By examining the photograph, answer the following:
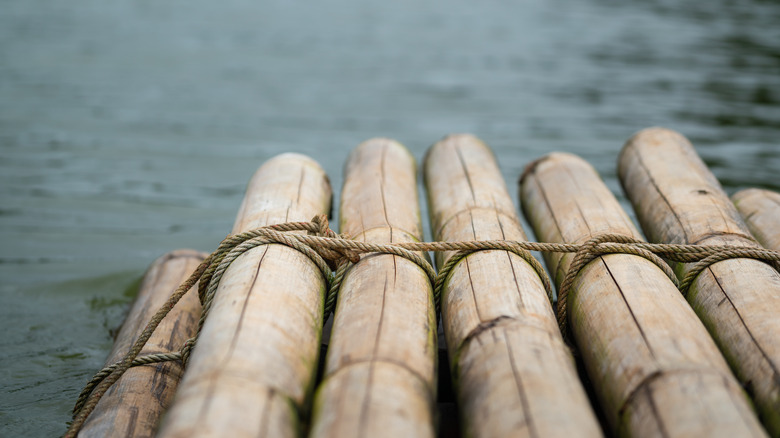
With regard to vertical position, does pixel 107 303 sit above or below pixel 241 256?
above

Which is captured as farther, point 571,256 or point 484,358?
point 571,256

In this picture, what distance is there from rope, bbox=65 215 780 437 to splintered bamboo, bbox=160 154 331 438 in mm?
92

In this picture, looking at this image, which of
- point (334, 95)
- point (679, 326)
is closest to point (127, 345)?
point (679, 326)

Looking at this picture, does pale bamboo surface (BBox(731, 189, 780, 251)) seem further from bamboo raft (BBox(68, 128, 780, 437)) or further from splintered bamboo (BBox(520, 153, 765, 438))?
splintered bamboo (BBox(520, 153, 765, 438))

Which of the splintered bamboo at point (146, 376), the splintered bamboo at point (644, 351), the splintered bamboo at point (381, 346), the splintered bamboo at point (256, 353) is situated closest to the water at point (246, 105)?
the splintered bamboo at point (146, 376)

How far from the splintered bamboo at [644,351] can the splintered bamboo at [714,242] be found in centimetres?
23

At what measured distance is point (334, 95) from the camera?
41.3ft

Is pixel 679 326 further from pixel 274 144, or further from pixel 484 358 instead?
pixel 274 144

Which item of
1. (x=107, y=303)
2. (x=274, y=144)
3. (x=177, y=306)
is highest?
(x=274, y=144)

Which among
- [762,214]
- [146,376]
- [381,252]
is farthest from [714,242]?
[146,376]

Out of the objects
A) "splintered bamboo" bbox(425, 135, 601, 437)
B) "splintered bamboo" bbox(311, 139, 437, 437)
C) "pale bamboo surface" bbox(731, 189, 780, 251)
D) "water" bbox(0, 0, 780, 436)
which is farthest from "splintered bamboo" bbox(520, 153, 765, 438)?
"water" bbox(0, 0, 780, 436)

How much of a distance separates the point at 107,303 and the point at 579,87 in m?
10.1

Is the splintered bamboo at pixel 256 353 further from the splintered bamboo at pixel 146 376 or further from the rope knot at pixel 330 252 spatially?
the splintered bamboo at pixel 146 376

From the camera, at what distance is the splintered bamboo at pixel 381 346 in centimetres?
244
